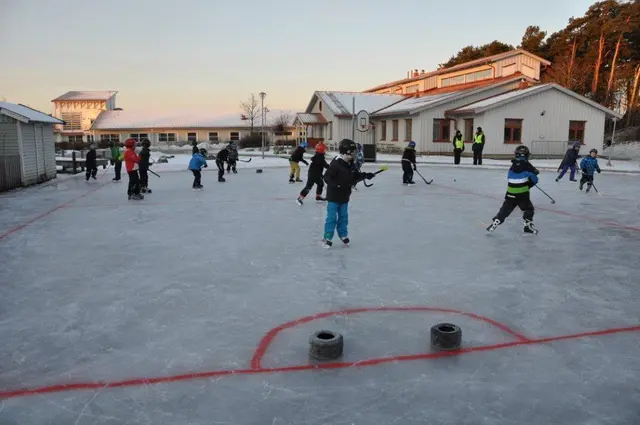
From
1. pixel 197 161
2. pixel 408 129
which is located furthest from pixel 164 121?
pixel 197 161

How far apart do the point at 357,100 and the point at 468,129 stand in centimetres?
1273

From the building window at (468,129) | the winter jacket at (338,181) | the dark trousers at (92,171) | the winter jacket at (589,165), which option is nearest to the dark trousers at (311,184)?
the winter jacket at (338,181)

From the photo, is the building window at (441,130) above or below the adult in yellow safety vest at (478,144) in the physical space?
above

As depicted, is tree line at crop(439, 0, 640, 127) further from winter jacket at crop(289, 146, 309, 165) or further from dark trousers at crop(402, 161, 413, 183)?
winter jacket at crop(289, 146, 309, 165)

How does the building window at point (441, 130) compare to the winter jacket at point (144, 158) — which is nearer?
the winter jacket at point (144, 158)

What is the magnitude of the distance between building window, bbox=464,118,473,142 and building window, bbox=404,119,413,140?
3816 mm

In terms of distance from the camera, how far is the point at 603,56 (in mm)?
46031

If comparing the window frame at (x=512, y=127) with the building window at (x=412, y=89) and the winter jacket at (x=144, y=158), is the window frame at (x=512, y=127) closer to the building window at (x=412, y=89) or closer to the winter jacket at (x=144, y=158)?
the building window at (x=412, y=89)

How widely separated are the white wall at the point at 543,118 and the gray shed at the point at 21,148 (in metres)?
24.1

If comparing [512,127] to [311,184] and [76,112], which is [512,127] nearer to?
[311,184]

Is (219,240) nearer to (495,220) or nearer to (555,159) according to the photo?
(495,220)

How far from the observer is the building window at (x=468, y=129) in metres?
32.6

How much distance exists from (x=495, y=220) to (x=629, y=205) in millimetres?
5492

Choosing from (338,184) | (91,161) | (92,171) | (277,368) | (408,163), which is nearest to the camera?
(277,368)
